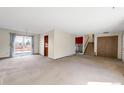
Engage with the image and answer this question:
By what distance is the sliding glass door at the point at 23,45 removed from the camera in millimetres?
7423

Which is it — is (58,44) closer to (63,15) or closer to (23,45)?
(63,15)

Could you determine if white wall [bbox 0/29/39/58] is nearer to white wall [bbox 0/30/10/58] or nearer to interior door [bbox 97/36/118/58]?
white wall [bbox 0/30/10/58]

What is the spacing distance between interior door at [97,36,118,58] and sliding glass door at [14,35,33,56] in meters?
6.70

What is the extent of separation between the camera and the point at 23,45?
785cm

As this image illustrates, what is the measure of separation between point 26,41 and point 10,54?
2.06 m

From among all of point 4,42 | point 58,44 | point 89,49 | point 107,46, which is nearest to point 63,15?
point 58,44

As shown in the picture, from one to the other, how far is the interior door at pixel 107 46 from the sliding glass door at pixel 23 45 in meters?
6.70

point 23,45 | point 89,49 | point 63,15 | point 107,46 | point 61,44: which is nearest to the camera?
point 63,15

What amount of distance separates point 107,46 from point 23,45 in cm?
775

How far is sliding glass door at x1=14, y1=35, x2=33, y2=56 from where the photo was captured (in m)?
7.42

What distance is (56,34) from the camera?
5.78 m
